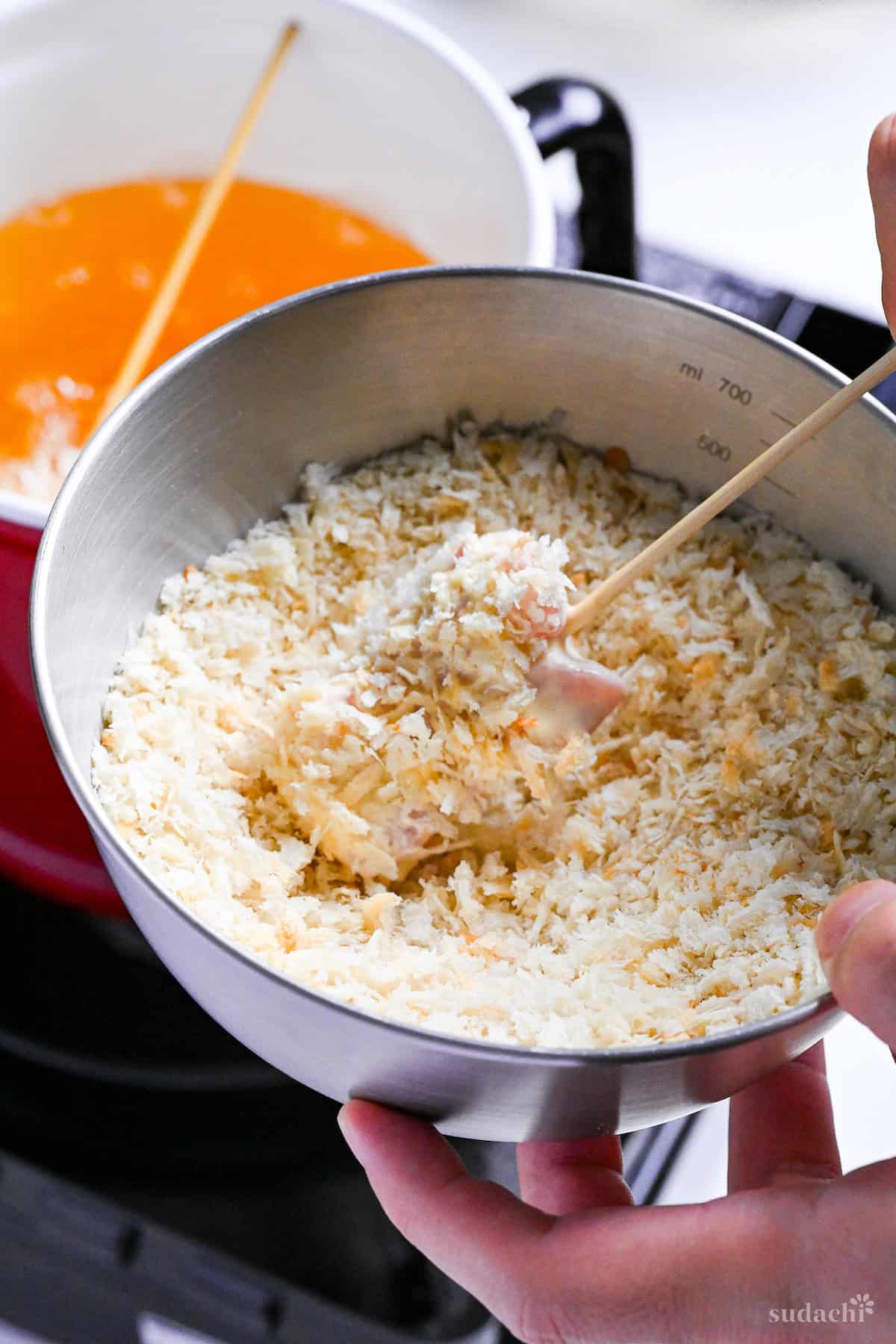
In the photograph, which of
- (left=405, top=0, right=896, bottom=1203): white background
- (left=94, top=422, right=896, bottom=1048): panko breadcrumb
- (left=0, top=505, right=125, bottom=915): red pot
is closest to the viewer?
(left=94, top=422, right=896, bottom=1048): panko breadcrumb

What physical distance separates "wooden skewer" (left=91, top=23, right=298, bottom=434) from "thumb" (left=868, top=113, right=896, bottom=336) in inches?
15.6

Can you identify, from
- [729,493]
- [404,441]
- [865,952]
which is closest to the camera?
[865,952]

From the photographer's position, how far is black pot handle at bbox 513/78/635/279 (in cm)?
74

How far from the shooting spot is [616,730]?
0.54 m

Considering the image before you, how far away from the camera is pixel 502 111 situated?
715 mm

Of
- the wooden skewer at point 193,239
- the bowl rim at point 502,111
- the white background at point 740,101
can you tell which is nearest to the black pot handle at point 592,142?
the bowl rim at point 502,111

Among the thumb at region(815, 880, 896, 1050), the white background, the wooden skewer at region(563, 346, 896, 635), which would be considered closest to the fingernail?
the thumb at region(815, 880, 896, 1050)

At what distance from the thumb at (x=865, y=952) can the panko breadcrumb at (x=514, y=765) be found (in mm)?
37

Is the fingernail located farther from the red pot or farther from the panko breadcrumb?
the red pot

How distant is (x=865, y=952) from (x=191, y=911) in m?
0.21

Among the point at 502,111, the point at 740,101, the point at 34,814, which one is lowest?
the point at 34,814

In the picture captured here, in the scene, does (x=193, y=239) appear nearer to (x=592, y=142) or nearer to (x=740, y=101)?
(x=592, y=142)

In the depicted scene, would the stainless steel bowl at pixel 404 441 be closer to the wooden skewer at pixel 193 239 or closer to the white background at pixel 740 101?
the wooden skewer at pixel 193 239

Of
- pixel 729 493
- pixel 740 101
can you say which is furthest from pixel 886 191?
pixel 740 101
